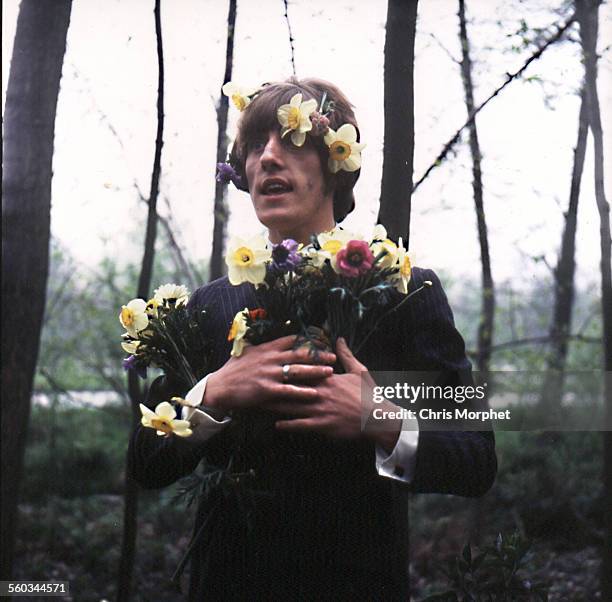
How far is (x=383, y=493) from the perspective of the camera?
1.47m

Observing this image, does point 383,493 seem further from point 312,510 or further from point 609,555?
point 609,555

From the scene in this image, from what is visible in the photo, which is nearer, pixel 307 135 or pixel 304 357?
pixel 304 357

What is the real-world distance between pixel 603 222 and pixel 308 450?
2115 mm

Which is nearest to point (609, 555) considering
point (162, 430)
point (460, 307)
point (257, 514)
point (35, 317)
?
point (257, 514)

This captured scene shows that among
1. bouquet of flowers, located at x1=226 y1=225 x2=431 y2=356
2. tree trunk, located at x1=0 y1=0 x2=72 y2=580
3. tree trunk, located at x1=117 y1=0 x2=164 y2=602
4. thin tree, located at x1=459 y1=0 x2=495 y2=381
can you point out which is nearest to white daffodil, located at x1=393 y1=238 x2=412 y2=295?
bouquet of flowers, located at x1=226 y1=225 x2=431 y2=356

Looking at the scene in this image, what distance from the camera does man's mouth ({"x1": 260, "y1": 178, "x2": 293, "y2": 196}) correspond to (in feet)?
5.25

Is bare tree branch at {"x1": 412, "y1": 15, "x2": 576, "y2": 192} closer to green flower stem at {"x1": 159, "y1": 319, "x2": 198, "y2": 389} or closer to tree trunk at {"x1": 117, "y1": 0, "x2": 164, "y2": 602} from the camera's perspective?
tree trunk at {"x1": 117, "y1": 0, "x2": 164, "y2": 602}

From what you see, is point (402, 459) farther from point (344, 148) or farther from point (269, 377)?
point (344, 148)

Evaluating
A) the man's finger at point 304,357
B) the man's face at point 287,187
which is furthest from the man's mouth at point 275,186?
the man's finger at point 304,357

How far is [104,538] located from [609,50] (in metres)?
4.63

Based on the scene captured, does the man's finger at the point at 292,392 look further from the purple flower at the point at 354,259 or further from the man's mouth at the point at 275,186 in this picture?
the man's mouth at the point at 275,186

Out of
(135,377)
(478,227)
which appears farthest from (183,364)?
(478,227)

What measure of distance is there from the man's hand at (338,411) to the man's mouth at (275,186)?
500 mm

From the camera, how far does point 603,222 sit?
9.69ft
